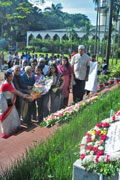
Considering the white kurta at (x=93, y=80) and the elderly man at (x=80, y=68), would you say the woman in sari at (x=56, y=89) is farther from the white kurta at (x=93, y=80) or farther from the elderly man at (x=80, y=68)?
the white kurta at (x=93, y=80)

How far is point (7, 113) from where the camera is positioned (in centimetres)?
498

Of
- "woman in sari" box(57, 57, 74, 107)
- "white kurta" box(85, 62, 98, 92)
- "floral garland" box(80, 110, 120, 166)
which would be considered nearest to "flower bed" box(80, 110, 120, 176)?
"floral garland" box(80, 110, 120, 166)

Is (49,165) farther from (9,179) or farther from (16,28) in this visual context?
(16,28)

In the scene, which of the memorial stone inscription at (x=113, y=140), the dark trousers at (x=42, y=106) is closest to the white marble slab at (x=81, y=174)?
the memorial stone inscription at (x=113, y=140)

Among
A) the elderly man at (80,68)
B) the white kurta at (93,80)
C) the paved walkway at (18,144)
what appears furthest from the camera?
the white kurta at (93,80)

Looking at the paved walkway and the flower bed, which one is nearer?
the flower bed

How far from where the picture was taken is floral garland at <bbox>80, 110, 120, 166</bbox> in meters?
2.41

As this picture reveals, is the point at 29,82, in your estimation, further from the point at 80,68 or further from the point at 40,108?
the point at 80,68

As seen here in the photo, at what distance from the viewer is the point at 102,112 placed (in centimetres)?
434

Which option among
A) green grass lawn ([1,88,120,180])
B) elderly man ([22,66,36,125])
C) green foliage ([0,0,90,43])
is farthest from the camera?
green foliage ([0,0,90,43])

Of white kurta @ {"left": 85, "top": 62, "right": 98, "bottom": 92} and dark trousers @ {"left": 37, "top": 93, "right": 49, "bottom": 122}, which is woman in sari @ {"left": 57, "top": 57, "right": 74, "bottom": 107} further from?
white kurta @ {"left": 85, "top": 62, "right": 98, "bottom": 92}

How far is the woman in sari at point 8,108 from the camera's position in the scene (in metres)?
4.84

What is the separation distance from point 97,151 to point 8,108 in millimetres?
2882

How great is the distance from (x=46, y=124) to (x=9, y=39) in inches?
2030
